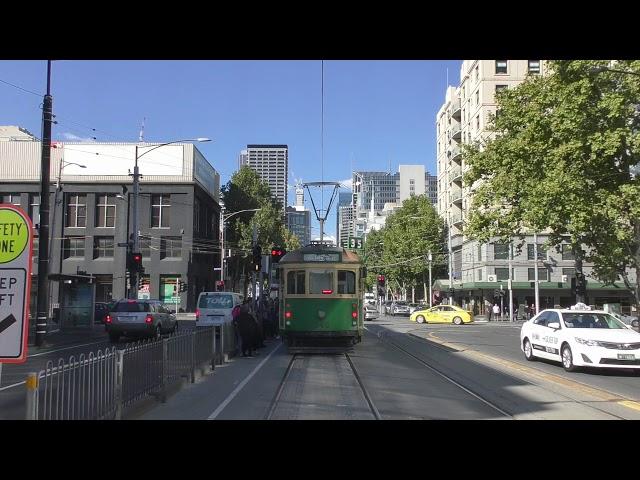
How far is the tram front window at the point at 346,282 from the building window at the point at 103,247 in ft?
138

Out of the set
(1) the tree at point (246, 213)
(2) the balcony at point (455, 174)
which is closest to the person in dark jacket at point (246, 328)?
(1) the tree at point (246, 213)

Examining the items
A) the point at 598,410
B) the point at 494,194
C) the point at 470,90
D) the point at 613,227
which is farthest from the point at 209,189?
the point at 598,410

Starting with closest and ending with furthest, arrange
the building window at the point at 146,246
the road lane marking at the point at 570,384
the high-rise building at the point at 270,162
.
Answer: the road lane marking at the point at 570,384 → the building window at the point at 146,246 → the high-rise building at the point at 270,162

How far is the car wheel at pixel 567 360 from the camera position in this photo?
15133 mm

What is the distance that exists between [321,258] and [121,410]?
37.3ft

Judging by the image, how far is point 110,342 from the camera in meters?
24.0

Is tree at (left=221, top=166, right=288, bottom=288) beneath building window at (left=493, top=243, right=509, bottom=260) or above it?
above

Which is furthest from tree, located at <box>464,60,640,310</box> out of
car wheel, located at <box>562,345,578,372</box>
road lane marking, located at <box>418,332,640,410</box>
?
car wheel, located at <box>562,345,578,372</box>

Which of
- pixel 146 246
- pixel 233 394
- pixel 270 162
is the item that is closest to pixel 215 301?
pixel 233 394

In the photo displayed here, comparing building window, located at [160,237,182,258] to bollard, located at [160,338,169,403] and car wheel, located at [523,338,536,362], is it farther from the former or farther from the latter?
bollard, located at [160,338,169,403]

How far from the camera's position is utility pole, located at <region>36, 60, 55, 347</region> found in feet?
68.4

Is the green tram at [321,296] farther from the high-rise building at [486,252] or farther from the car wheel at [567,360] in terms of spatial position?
the high-rise building at [486,252]

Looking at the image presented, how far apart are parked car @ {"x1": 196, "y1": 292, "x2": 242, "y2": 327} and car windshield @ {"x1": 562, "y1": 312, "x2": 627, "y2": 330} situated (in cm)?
1371
